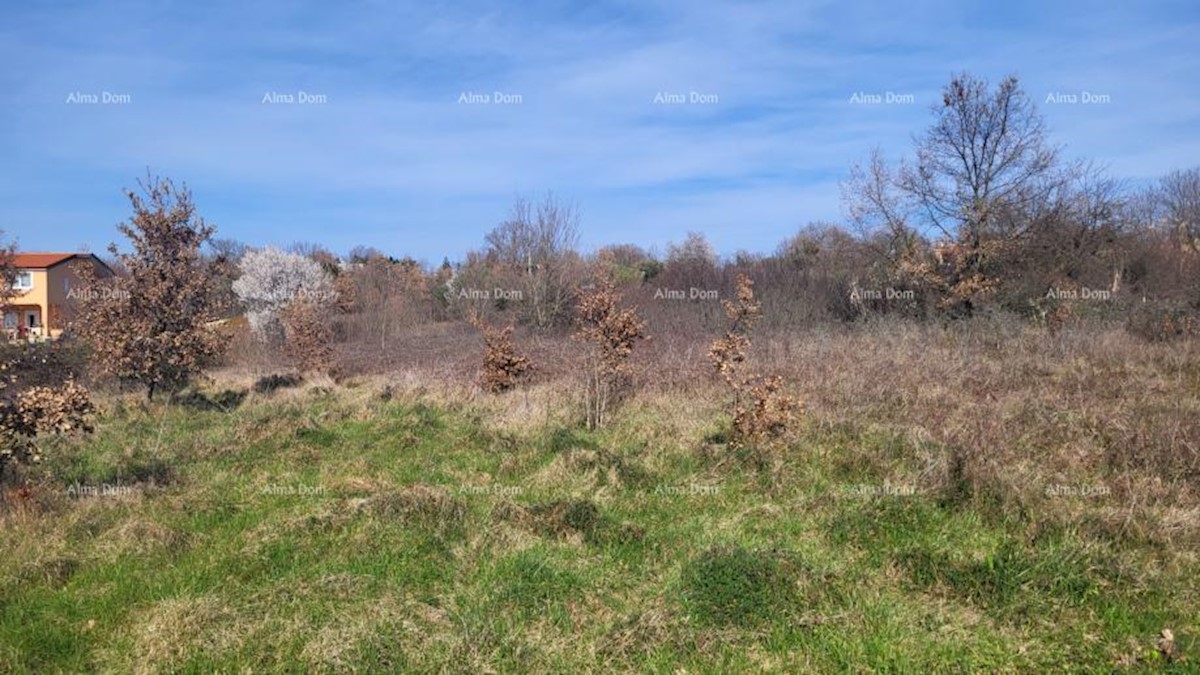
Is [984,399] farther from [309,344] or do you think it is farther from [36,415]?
[309,344]

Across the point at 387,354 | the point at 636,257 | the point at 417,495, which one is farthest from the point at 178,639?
the point at 636,257

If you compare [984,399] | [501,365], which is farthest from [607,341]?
[984,399]

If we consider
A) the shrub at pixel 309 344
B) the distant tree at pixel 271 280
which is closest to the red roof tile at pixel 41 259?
the distant tree at pixel 271 280

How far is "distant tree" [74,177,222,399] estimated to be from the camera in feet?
46.1

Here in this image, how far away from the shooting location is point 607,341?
12094mm

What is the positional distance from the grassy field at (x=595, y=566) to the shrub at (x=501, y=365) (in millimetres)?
5579

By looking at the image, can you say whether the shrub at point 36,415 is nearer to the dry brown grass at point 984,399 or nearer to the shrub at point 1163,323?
the dry brown grass at point 984,399

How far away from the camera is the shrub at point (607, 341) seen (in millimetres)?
11945

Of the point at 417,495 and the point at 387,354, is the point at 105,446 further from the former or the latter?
the point at 387,354

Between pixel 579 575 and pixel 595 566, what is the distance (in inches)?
8.4

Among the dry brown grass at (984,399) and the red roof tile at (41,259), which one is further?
the red roof tile at (41,259)

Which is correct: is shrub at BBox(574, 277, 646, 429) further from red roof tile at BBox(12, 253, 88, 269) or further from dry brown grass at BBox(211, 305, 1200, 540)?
red roof tile at BBox(12, 253, 88, 269)

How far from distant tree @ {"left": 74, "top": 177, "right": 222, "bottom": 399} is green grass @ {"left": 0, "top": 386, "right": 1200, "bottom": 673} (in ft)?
21.4

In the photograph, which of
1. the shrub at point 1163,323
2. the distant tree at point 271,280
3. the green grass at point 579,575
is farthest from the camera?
the distant tree at point 271,280
